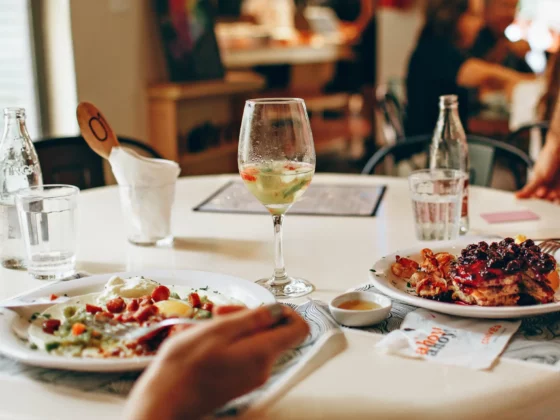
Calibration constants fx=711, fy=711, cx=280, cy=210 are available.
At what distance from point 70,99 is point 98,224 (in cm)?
209

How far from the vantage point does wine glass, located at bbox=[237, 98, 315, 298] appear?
103 centimetres

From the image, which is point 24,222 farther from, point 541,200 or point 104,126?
point 541,200

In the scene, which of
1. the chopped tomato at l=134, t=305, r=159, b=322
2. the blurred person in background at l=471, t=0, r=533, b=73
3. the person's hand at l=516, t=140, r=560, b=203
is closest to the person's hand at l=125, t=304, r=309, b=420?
the chopped tomato at l=134, t=305, r=159, b=322

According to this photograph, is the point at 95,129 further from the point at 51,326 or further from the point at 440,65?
the point at 440,65

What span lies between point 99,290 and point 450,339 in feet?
1.63

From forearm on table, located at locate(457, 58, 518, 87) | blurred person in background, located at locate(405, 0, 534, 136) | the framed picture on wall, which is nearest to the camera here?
blurred person in background, located at locate(405, 0, 534, 136)

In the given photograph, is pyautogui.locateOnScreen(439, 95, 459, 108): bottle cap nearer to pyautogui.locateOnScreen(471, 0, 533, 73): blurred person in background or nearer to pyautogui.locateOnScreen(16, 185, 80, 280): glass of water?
pyautogui.locateOnScreen(16, 185, 80, 280): glass of water

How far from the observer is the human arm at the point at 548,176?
5.63ft

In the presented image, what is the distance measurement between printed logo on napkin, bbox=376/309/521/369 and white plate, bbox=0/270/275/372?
175 millimetres

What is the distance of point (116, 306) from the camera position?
90 centimetres

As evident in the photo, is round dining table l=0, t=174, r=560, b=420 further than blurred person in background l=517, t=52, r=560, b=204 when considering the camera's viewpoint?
No

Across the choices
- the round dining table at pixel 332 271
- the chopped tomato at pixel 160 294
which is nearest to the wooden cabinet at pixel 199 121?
the round dining table at pixel 332 271

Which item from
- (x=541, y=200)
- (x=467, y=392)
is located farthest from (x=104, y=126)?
(x=541, y=200)

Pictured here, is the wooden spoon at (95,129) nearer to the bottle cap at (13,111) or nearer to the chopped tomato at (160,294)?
the bottle cap at (13,111)
